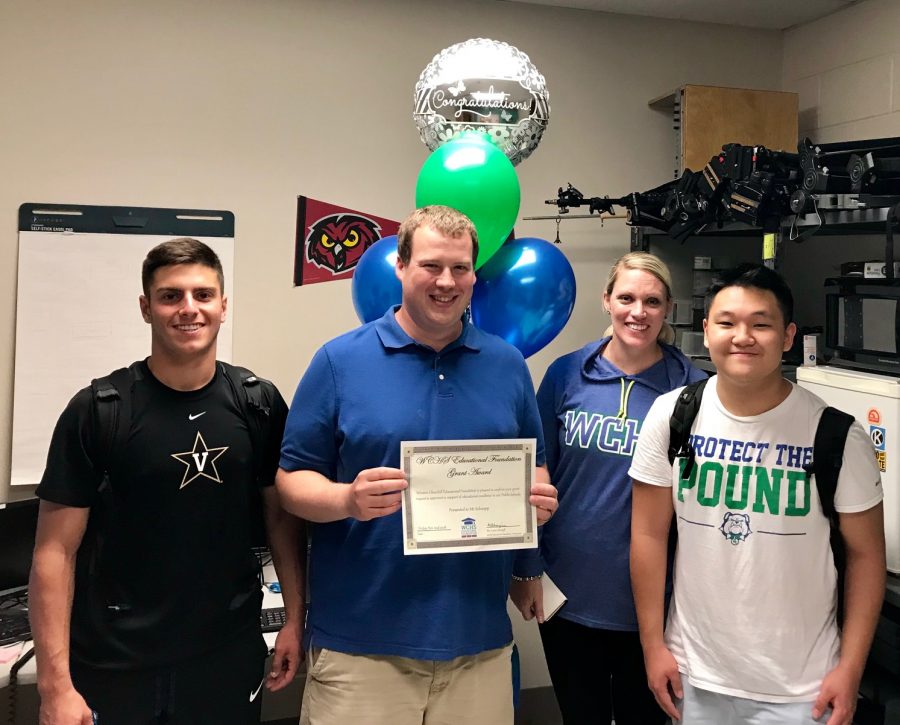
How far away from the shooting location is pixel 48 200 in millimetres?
2725

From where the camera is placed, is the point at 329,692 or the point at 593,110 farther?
the point at 593,110

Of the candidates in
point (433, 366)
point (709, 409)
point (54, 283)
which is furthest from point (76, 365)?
point (709, 409)

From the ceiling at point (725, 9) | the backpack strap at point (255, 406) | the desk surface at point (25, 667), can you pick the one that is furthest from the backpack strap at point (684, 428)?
the ceiling at point (725, 9)

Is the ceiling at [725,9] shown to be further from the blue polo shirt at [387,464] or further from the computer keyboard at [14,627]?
the computer keyboard at [14,627]

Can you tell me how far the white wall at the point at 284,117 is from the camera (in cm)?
272

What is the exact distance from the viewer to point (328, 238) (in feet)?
9.83

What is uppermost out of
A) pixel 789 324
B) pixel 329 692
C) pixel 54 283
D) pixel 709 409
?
pixel 54 283

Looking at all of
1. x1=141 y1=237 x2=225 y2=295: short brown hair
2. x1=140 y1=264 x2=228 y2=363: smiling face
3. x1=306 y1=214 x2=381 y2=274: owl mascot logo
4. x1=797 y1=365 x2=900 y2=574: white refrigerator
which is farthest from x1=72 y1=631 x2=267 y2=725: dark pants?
x1=306 y1=214 x2=381 y2=274: owl mascot logo

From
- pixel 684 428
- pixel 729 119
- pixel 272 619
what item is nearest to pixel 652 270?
pixel 684 428

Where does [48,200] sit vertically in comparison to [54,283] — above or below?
above

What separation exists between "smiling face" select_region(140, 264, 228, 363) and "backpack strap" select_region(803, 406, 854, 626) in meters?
1.19

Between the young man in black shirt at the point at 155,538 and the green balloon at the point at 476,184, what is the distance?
59 centimetres

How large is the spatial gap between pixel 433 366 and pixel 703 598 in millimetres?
711

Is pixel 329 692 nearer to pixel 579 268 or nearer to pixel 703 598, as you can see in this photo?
pixel 703 598
